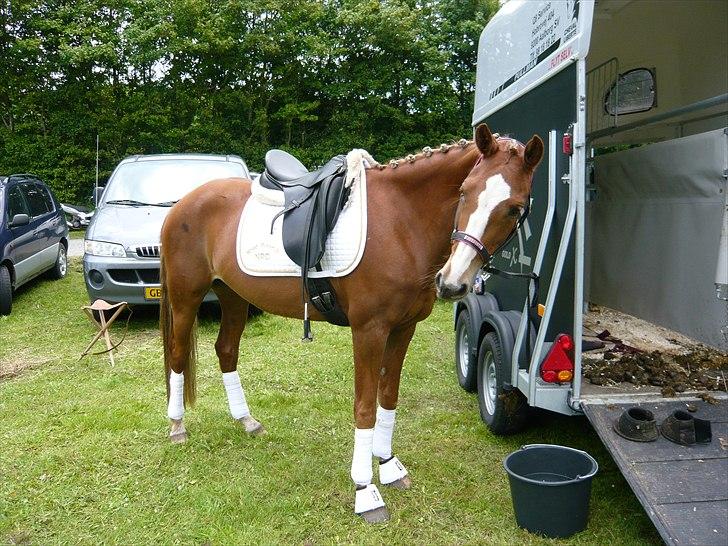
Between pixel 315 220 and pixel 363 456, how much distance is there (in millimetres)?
1278

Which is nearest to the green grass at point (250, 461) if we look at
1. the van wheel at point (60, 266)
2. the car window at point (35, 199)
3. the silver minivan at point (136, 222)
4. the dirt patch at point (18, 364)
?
the dirt patch at point (18, 364)

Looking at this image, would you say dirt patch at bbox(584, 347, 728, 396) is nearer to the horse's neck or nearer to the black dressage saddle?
the horse's neck

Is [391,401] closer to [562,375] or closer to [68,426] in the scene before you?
[562,375]

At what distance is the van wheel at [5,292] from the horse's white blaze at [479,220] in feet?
22.7

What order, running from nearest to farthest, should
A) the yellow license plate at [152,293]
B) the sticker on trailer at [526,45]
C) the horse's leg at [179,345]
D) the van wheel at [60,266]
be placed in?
the sticker on trailer at [526,45], the horse's leg at [179,345], the yellow license plate at [152,293], the van wheel at [60,266]

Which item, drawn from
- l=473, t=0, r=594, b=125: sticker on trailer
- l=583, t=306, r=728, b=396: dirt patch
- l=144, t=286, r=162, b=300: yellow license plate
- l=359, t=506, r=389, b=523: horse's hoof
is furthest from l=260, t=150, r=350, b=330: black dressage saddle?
l=144, t=286, r=162, b=300: yellow license plate

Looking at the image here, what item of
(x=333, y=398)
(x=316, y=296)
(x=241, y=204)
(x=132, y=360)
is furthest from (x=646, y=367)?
(x=132, y=360)

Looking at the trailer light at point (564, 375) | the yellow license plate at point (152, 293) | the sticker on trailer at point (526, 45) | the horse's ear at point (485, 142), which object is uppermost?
the sticker on trailer at point (526, 45)

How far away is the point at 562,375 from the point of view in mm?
2850

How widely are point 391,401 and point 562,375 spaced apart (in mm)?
954

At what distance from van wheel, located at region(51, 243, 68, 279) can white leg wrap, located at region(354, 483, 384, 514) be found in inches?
326

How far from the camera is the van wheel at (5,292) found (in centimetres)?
701

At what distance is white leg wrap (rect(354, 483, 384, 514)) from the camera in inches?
112

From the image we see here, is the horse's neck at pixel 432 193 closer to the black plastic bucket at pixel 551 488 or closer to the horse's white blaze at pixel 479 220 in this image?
the horse's white blaze at pixel 479 220
